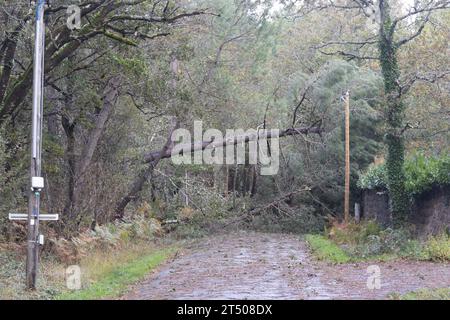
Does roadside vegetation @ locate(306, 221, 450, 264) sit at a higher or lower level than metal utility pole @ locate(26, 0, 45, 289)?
lower

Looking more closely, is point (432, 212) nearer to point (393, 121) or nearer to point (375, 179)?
point (393, 121)

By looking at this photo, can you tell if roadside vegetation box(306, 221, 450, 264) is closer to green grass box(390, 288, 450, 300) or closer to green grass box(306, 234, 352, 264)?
green grass box(306, 234, 352, 264)

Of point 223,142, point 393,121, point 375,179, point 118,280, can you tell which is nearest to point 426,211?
point 393,121

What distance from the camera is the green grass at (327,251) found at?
20.6 metres

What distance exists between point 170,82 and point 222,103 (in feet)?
28.7

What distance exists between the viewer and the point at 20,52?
21422mm

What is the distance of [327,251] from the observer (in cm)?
2295

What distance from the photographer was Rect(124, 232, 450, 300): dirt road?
12.9 meters

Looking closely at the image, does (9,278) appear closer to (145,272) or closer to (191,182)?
(145,272)

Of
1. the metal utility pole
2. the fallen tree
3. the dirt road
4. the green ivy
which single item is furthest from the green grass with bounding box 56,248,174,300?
the green ivy

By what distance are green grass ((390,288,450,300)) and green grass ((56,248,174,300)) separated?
545cm

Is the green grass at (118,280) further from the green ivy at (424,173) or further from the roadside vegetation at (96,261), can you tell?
the green ivy at (424,173)

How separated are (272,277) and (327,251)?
295 inches

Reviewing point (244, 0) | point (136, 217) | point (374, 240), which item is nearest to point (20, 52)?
point (136, 217)
